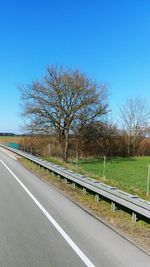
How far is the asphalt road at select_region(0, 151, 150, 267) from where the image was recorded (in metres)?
6.63

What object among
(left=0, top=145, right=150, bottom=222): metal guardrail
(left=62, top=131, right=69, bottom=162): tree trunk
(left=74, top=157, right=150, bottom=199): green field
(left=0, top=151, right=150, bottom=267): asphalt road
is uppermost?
(left=62, top=131, right=69, bottom=162): tree trunk

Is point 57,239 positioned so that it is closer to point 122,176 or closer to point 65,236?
point 65,236

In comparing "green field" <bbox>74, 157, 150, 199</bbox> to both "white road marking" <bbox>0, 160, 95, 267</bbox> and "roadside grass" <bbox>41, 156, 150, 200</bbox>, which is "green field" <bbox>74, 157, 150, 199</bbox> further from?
"white road marking" <bbox>0, 160, 95, 267</bbox>

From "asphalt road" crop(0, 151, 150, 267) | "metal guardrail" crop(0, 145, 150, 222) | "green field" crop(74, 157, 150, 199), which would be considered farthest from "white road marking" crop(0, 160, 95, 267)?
"green field" crop(74, 157, 150, 199)

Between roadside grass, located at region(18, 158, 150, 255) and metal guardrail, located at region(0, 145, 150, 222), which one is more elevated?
metal guardrail, located at region(0, 145, 150, 222)

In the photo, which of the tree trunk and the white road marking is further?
the tree trunk

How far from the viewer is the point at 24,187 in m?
16.6

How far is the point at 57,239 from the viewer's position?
805 centimetres

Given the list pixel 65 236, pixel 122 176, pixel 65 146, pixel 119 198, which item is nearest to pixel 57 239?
pixel 65 236

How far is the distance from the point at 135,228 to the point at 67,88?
105ft

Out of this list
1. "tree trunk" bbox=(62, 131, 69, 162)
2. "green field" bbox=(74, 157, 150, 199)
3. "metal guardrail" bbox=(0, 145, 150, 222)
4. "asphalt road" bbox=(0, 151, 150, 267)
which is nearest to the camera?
"asphalt road" bbox=(0, 151, 150, 267)

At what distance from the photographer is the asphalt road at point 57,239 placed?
6.63 m

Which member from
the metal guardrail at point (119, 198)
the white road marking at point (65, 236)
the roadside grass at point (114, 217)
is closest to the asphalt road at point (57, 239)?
the white road marking at point (65, 236)

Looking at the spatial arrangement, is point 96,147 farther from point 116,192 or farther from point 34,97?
point 116,192
